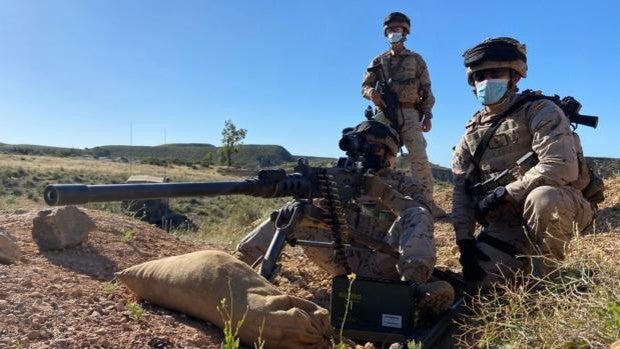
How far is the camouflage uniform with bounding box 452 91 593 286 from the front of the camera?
425cm

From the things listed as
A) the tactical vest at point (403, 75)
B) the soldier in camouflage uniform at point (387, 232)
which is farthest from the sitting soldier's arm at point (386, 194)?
the tactical vest at point (403, 75)

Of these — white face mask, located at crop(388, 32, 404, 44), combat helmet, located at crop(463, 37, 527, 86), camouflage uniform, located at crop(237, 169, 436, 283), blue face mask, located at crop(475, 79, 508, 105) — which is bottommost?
camouflage uniform, located at crop(237, 169, 436, 283)

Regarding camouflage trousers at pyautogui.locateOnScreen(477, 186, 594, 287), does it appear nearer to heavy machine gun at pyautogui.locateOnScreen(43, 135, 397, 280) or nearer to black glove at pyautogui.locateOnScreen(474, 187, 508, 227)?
black glove at pyautogui.locateOnScreen(474, 187, 508, 227)

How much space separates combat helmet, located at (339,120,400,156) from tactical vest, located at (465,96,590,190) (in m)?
0.71

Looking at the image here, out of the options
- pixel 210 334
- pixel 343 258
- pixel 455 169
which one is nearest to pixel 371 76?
pixel 455 169

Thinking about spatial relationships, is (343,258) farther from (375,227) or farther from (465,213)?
(465,213)

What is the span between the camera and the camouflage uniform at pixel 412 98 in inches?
302

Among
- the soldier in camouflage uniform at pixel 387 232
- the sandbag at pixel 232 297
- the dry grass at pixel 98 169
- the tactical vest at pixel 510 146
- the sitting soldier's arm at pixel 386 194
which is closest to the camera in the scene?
the sandbag at pixel 232 297

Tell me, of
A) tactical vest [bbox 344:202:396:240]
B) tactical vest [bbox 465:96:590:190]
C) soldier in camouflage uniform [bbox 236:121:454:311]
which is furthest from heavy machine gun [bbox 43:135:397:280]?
tactical vest [bbox 465:96:590:190]

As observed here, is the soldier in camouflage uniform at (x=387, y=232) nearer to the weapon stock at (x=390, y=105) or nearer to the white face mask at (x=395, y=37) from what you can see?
the weapon stock at (x=390, y=105)

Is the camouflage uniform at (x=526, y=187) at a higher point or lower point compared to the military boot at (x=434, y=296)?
higher

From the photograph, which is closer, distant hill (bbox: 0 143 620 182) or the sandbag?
the sandbag

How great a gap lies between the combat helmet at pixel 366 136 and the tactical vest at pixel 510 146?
713 millimetres

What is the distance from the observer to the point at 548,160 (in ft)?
14.4
